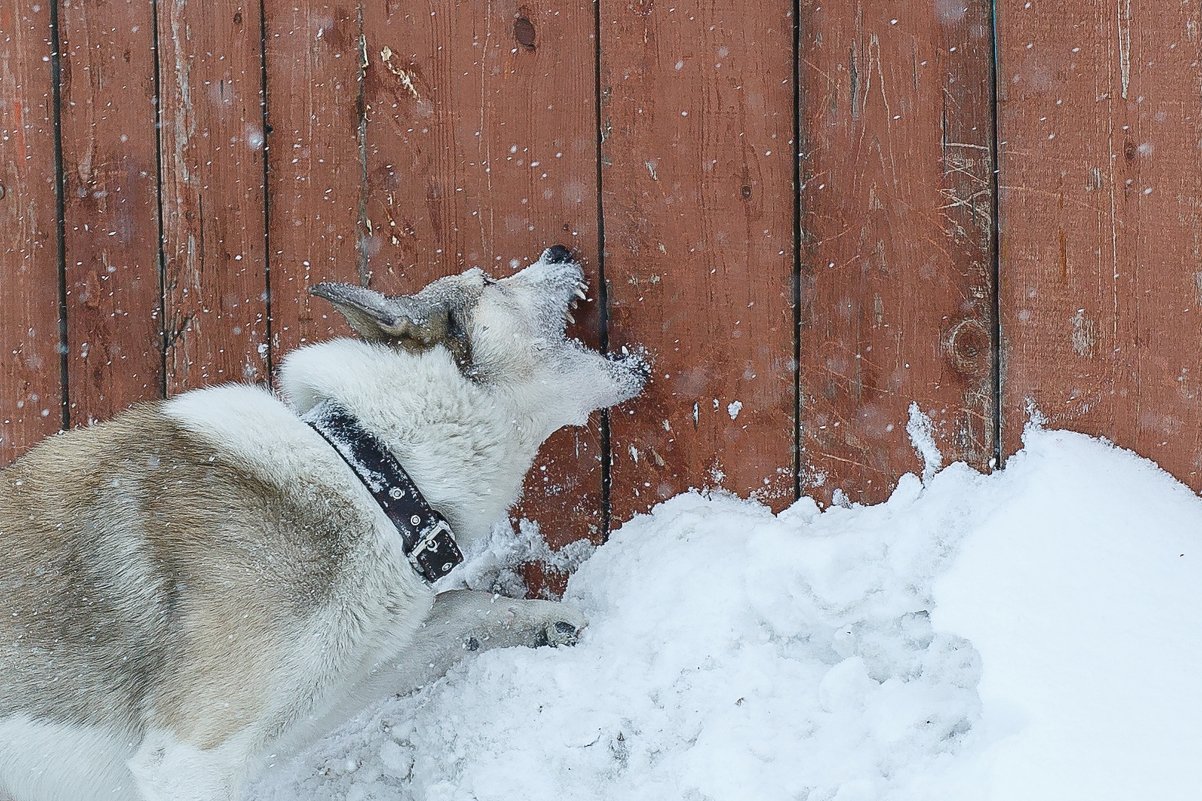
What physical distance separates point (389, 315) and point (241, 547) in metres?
0.62

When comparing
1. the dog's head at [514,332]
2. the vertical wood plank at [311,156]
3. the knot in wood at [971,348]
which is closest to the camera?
the dog's head at [514,332]

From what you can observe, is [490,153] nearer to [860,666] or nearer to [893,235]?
[893,235]

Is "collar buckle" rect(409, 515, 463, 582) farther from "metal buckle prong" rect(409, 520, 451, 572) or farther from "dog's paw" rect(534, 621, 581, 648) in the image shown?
"dog's paw" rect(534, 621, 581, 648)

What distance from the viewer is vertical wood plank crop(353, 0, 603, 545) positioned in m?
2.59

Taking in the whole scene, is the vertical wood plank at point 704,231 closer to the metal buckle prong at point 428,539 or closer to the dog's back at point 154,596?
the metal buckle prong at point 428,539

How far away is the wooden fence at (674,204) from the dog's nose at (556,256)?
0.07 metres

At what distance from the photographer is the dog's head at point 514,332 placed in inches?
89.6

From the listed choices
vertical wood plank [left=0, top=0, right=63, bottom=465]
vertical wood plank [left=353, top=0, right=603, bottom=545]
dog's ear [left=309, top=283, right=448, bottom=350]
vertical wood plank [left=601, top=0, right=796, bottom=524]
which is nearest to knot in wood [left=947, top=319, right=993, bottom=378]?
vertical wood plank [left=601, top=0, right=796, bottom=524]

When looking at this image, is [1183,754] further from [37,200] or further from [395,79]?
[37,200]

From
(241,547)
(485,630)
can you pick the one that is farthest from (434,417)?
(485,630)

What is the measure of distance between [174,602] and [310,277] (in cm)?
103

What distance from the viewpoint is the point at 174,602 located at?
2.13 meters

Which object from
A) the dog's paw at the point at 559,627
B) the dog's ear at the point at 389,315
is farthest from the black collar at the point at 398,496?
the dog's paw at the point at 559,627

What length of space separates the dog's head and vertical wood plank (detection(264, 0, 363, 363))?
16.7 inches
